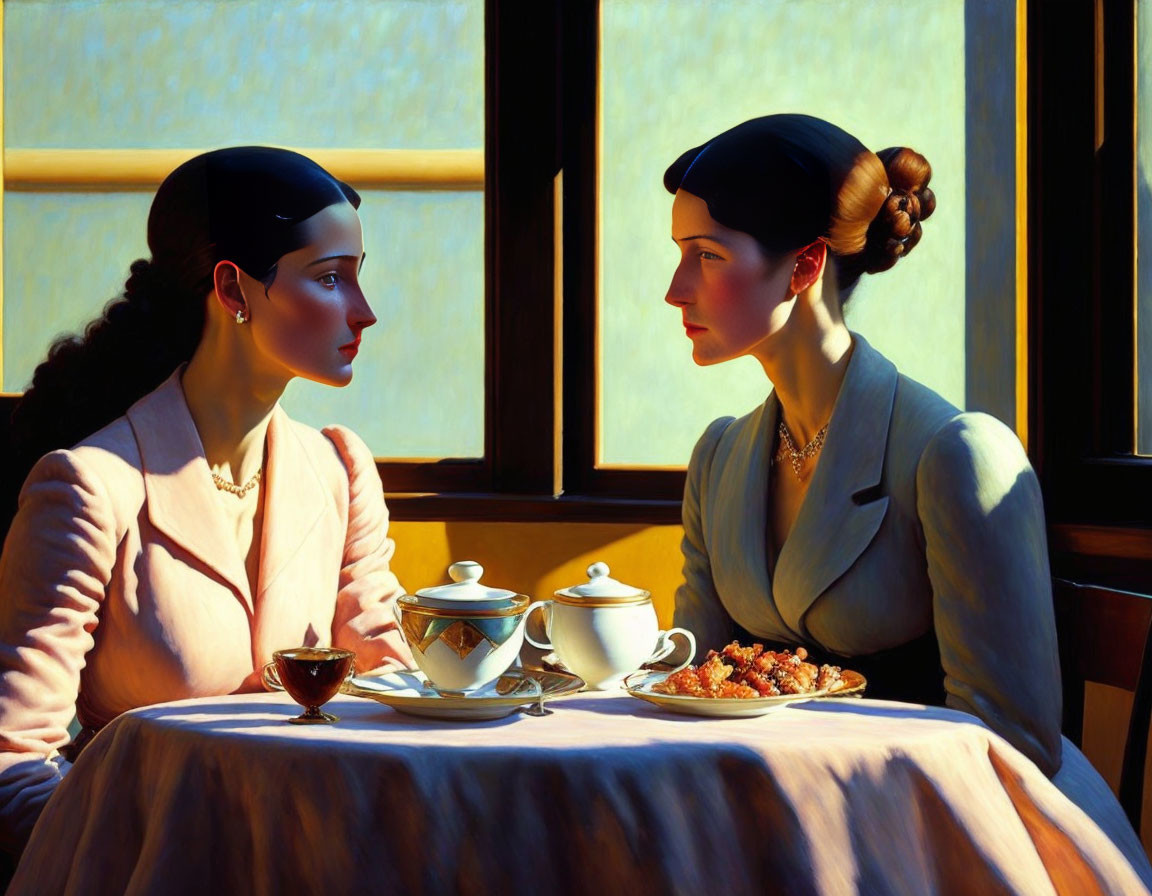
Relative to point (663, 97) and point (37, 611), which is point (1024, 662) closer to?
point (37, 611)

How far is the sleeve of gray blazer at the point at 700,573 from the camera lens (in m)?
2.30

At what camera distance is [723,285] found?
2141mm

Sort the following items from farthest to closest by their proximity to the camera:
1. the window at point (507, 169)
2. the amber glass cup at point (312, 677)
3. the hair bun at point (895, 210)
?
the window at point (507, 169) < the hair bun at point (895, 210) < the amber glass cup at point (312, 677)

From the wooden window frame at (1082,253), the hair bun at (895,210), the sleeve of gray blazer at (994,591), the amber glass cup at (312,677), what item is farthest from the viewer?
the wooden window frame at (1082,253)

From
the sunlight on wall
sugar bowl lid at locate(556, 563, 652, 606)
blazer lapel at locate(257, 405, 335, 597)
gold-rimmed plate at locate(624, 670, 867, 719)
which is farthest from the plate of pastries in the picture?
the sunlight on wall

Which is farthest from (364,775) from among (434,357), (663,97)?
(663,97)

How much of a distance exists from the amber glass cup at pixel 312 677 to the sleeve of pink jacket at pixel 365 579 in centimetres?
68

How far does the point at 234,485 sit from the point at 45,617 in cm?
40

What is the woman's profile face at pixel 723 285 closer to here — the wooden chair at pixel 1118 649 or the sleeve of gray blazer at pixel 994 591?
the sleeve of gray blazer at pixel 994 591

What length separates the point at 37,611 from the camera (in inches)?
71.2

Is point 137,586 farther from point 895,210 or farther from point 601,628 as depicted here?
point 895,210

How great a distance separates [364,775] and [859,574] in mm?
954

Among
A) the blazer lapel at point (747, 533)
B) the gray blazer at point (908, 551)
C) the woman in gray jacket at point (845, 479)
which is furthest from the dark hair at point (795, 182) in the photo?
the blazer lapel at point (747, 533)

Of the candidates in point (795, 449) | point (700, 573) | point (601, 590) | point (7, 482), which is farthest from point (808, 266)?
point (7, 482)
